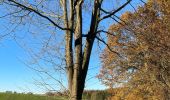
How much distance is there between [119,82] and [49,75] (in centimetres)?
3083

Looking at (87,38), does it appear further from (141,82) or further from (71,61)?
(141,82)

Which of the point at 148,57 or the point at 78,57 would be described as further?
the point at 148,57

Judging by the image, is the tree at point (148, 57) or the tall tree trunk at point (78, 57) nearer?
the tall tree trunk at point (78, 57)

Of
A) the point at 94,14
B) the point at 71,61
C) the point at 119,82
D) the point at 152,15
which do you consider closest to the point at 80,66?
the point at 71,61

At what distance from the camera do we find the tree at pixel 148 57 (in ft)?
111

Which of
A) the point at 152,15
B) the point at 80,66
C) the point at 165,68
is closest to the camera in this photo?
the point at 80,66

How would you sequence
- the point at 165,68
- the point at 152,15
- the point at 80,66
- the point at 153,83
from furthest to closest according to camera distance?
the point at 152,15, the point at 153,83, the point at 165,68, the point at 80,66

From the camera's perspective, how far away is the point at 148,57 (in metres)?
35.5

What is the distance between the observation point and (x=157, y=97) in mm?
36812

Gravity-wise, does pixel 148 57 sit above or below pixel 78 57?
above

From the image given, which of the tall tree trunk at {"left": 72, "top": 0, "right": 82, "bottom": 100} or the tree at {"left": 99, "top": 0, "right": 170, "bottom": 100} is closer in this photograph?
the tall tree trunk at {"left": 72, "top": 0, "right": 82, "bottom": 100}

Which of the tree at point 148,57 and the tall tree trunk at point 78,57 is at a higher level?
the tree at point 148,57

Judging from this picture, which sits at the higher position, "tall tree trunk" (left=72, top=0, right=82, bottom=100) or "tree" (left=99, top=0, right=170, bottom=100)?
"tree" (left=99, top=0, right=170, bottom=100)

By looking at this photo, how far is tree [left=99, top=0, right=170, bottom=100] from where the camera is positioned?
33688mm
